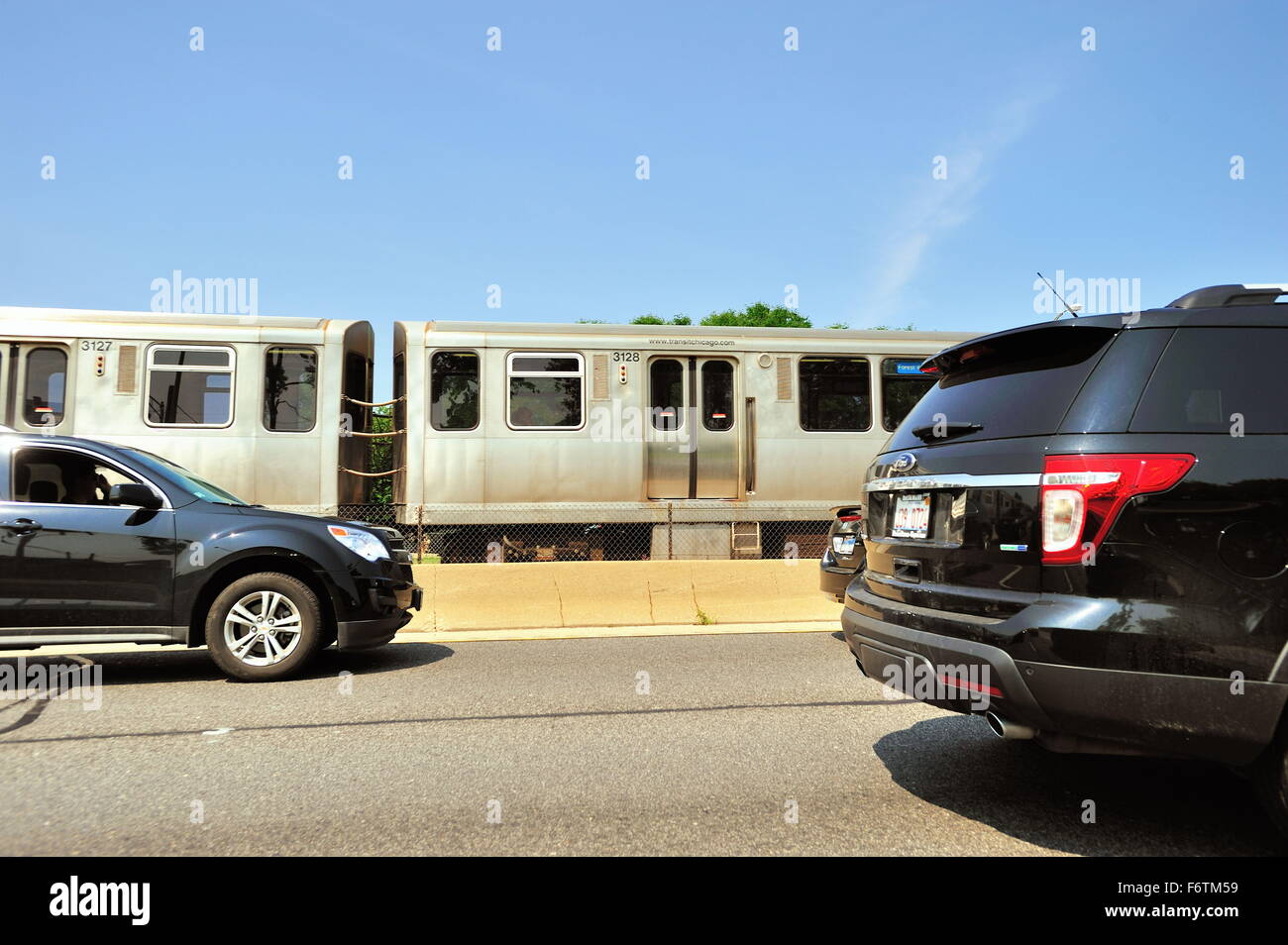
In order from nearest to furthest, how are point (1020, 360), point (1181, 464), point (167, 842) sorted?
point (1181, 464)
point (167, 842)
point (1020, 360)

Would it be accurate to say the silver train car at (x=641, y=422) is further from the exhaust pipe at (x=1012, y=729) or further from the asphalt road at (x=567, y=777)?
the exhaust pipe at (x=1012, y=729)

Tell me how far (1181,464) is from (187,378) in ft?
39.6

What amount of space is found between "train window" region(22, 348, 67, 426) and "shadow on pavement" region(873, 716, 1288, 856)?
11.5 meters

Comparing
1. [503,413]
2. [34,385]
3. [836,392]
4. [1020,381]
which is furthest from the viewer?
[836,392]

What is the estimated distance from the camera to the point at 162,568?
645 centimetres

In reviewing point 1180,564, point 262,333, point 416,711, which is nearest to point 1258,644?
point 1180,564

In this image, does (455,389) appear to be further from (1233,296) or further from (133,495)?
(1233,296)

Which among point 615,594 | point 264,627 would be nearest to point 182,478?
point 264,627

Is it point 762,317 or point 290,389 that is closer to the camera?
point 290,389

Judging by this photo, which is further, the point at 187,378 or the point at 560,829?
the point at 187,378

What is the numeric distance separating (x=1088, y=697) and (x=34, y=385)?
13.0 meters

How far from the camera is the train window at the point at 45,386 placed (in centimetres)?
1177

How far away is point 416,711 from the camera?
5637 millimetres
